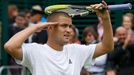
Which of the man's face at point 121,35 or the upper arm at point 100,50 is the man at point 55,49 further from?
the man's face at point 121,35

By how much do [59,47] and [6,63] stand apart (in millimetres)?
5412

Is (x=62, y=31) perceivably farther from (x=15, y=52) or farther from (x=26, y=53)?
(x=15, y=52)

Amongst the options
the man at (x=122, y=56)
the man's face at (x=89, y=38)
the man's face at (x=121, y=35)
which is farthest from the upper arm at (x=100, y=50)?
the man's face at (x=89, y=38)

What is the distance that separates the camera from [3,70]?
11414mm

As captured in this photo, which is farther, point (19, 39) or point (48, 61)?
point (48, 61)

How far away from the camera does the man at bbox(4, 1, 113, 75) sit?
21.9 ft

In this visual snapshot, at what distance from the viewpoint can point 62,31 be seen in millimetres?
6820

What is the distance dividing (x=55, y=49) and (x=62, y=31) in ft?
0.74

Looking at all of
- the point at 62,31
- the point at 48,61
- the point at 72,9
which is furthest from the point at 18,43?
the point at 72,9

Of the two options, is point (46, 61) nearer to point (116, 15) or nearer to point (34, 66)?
point (34, 66)

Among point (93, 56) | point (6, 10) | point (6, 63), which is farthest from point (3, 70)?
point (93, 56)

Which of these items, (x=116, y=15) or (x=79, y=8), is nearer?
(x=79, y=8)

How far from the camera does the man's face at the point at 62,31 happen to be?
680 cm

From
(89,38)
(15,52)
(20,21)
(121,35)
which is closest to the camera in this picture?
(15,52)
